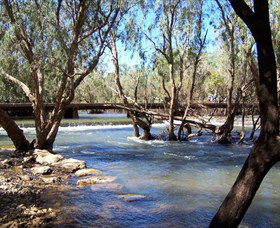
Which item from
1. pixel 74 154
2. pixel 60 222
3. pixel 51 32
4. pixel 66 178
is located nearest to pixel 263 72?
pixel 60 222

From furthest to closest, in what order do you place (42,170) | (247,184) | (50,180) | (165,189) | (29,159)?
(29,159) < (42,170) < (50,180) < (165,189) < (247,184)

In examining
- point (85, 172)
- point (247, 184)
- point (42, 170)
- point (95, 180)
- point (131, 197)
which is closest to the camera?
point (247, 184)

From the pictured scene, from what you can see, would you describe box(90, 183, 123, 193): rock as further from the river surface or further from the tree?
the tree

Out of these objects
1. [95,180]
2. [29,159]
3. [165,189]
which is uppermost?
[29,159]

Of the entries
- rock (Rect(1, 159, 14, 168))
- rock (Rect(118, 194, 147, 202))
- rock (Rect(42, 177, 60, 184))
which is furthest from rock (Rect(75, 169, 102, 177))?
rock (Rect(118, 194, 147, 202))

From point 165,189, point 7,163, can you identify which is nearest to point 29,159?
point 7,163

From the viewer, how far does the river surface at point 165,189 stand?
793cm

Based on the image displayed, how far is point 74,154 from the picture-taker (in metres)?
18.3

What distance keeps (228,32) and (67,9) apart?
30.3 ft

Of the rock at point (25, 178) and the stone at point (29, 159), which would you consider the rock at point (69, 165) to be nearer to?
the stone at point (29, 159)

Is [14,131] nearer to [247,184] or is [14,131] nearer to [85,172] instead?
[85,172]

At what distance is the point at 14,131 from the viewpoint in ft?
50.1

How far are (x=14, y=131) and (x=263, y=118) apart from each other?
41.2 ft

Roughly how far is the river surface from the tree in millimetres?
3017
